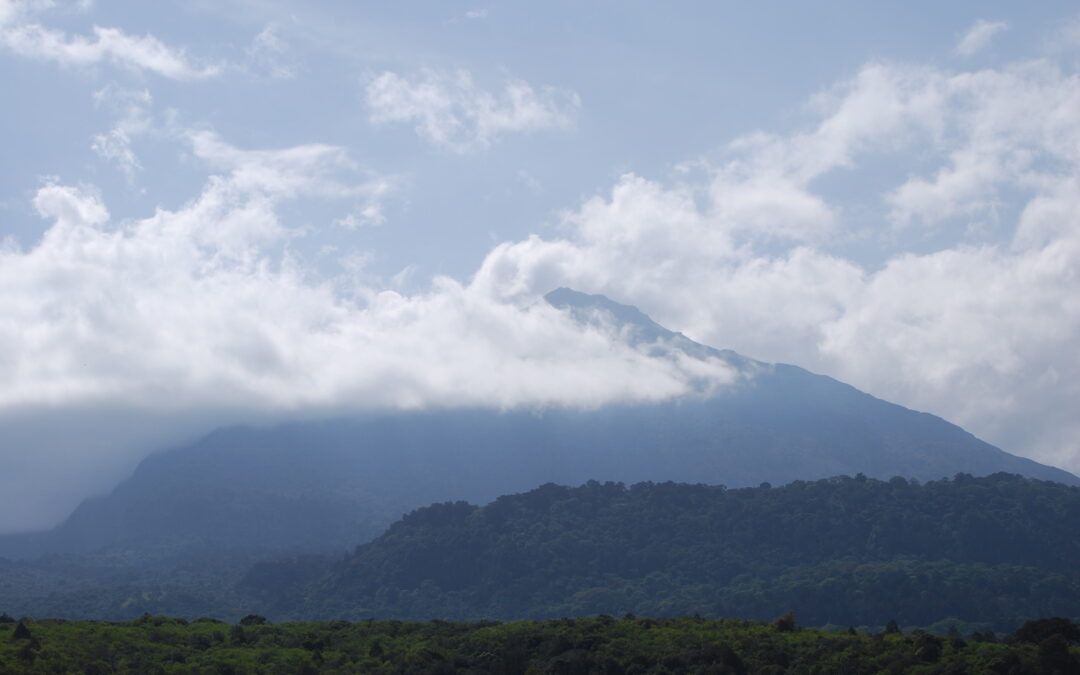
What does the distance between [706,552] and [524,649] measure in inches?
4204

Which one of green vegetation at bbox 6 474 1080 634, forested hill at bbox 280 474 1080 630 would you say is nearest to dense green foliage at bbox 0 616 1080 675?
green vegetation at bbox 6 474 1080 634

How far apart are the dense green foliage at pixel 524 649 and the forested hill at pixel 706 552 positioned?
72705 mm

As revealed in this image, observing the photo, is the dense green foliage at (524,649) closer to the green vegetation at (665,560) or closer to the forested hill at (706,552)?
the green vegetation at (665,560)

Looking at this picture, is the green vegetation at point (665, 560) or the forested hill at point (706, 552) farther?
the forested hill at point (706, 552)

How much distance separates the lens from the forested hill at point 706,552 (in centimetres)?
13925

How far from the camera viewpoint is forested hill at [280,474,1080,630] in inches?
5482

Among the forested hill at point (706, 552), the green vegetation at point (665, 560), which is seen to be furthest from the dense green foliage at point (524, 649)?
the forested hill at point (706, 552)

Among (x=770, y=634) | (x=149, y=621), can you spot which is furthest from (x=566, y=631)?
(x=149, y=621)

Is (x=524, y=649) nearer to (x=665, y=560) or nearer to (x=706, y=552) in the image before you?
(x=665, y=560)

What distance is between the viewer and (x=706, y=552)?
16225 cm

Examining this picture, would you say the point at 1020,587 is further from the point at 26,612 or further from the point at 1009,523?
the point at 26,612

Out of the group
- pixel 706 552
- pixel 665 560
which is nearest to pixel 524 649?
pixel 665 560

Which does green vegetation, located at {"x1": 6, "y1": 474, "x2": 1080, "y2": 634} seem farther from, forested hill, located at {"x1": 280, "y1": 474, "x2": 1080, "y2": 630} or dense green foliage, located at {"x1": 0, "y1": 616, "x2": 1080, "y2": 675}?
dense green foliage, located at {"x1": 0, "y1": 616, "x2": 1080, "y2": 675}

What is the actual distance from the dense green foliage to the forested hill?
239 feet
